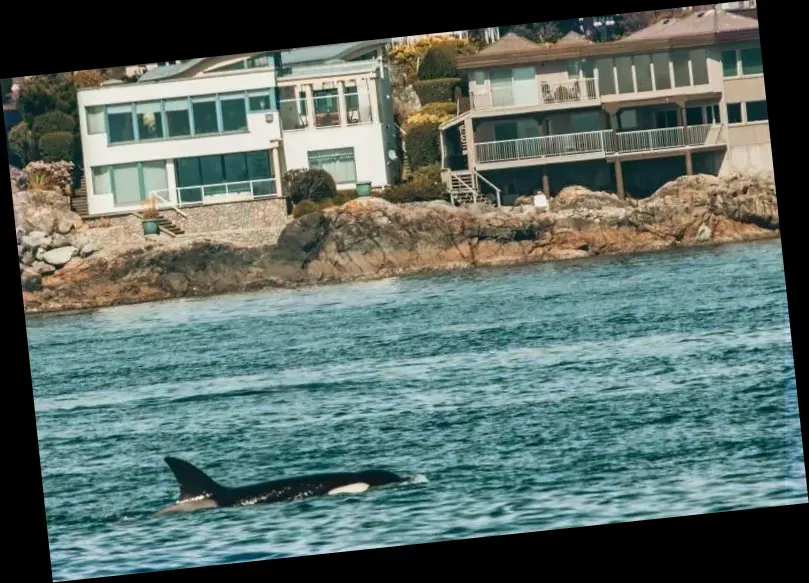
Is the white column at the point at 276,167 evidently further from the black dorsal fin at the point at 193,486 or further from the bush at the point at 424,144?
the black dorsal fin at the point at 193,486

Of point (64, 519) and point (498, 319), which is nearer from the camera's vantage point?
point (64, 519)

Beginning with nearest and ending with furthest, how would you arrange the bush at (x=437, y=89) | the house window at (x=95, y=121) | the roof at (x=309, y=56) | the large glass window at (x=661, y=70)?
the roof at (x=309, y=56), the bush at (x=437, y=89), the house window at (x=95, y=121), the large glass window at (x=661, y=70)

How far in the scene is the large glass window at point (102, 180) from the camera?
40.3 ft

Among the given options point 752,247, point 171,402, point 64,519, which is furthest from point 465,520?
point 752,247

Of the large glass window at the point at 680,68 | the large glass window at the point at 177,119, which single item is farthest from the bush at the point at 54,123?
the large glass window at the point at 680,68

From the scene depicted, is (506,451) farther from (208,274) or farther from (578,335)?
(208,274)

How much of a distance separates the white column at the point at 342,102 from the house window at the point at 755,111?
405 centimetres

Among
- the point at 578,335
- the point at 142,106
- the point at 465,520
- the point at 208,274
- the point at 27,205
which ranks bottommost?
the point at 465,520

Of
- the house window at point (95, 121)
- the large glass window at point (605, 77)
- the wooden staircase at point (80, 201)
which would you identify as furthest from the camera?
the large glass window at point (605, 77)

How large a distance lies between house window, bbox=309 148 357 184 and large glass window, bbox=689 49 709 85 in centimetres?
356

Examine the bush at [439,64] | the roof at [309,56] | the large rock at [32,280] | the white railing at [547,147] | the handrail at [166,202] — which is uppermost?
the roof at [309,56]

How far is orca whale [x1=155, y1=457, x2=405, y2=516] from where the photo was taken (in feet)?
28.9

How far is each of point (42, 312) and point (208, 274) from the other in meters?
1.79

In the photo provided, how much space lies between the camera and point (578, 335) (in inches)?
556
